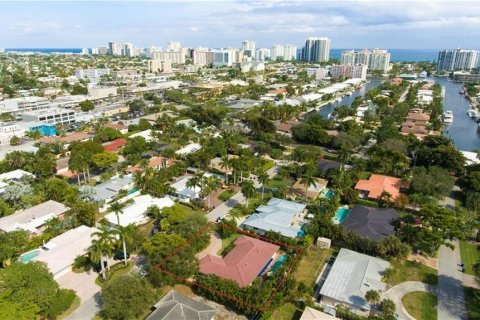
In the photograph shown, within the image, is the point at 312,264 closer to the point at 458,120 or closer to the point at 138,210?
the point at 138,210

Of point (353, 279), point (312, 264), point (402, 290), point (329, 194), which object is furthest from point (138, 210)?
point (402, 290)

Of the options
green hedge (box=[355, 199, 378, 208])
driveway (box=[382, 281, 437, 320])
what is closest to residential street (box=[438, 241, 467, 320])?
driveway (box=[382, 281, 437, 320])

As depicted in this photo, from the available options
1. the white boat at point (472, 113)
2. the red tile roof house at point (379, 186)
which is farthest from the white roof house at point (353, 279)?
the white boat at point (472, 113)

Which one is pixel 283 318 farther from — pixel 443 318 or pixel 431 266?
pixel 431 266

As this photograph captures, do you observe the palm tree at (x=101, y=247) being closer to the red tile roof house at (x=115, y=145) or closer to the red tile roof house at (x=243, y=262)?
the red tile roof house at (x=243, y=262)

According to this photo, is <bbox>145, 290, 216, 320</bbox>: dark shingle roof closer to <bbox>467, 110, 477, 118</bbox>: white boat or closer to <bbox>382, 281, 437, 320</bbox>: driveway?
<bbox>382, 281, 437, 320</bbox>: driveway

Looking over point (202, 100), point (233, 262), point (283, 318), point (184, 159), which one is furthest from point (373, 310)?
point (202, 100)
